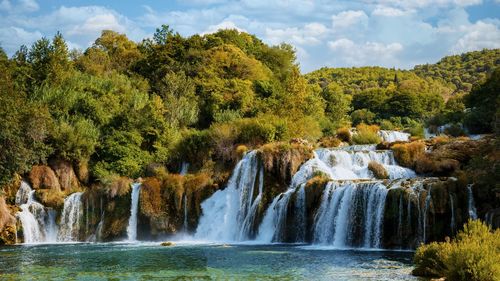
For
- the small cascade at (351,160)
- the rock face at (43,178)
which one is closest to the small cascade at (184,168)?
the rock face at (43,178)

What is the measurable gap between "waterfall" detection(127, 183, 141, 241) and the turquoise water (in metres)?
6.19

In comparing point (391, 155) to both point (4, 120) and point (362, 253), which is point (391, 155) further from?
point (4, 120)

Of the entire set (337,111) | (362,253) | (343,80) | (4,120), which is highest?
(343,80)

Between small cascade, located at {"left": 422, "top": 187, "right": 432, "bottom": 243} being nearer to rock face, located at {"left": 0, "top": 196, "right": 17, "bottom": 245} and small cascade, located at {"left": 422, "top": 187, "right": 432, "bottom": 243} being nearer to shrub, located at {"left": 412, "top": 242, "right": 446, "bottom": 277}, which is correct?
shrub, located at {"left": 412, "top": 242, "right": 446, "bottom": 277}

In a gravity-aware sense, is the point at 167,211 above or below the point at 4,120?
below

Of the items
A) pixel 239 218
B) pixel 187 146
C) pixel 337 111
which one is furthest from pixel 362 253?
pixel 337 111

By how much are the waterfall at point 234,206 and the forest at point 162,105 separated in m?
3.95

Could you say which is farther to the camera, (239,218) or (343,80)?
(343,80)

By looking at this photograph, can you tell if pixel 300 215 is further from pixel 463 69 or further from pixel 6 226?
pixel 463 69

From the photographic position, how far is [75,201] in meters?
43.2

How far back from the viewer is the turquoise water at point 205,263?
23.2 m

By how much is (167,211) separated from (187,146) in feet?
28.0

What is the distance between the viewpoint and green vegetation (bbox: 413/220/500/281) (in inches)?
703

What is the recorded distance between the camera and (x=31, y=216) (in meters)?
42.2
